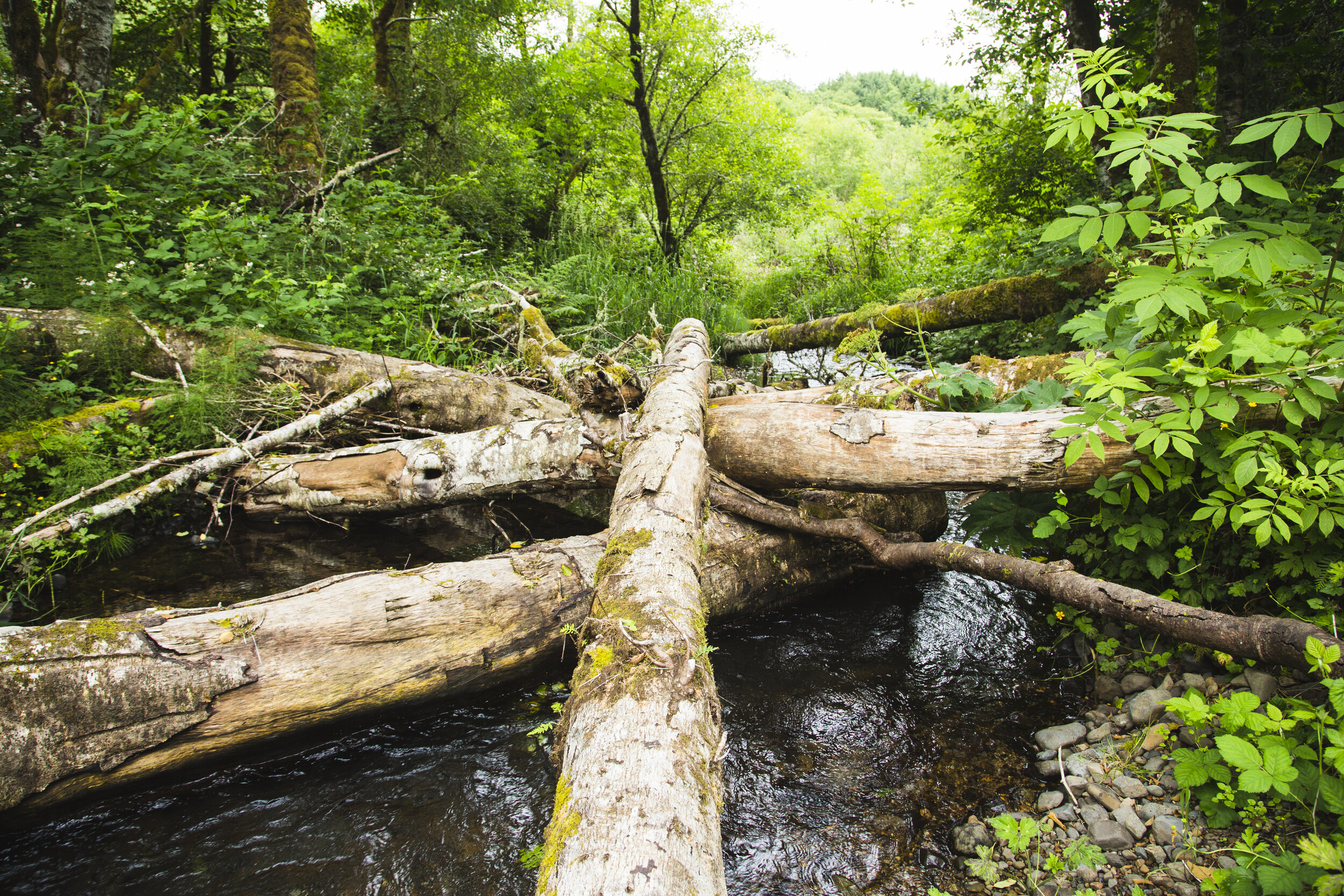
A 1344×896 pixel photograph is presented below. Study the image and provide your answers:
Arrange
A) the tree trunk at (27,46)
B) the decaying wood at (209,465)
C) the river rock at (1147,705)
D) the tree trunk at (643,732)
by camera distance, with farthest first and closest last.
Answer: the tree trunk at (27,46)
the decaying wood at (209,465)
the river rock at (1147,705)
the tree trunk at (643,732)

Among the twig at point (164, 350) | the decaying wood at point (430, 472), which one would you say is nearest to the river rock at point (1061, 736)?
the decaying wood at point (430, 472)

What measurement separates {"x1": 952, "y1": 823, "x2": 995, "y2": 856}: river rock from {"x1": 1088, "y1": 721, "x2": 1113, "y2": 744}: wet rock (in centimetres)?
63

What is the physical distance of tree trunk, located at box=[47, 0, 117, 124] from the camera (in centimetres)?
562

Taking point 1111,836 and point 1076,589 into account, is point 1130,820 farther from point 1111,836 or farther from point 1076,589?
point 1076,589

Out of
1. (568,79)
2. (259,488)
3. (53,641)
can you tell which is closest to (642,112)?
(568,79)

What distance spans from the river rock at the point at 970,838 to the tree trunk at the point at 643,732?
99 centimetres

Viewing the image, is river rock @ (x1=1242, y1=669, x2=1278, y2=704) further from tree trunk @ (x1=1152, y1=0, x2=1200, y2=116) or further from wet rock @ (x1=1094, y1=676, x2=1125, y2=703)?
tree trunk @ (x1=1152, y1=0, x2=1200, y2=116)

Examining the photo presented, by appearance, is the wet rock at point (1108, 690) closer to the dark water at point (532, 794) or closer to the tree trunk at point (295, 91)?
the dark water at point (532, 794)

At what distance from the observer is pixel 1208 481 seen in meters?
2.19

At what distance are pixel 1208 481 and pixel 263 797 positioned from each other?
3.71m

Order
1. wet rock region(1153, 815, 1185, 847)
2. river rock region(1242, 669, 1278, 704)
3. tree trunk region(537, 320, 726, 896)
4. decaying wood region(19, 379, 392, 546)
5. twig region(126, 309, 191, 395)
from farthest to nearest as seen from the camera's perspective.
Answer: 1. twig region(126, 309, 191, 395)
2. decaying wood region(19, 379, 392, 546)
3. river rock region(1242, 669, 1278, 704)
4. wet rock region(1153, 815, 1185, 847)
5. tree trunk region(537, 320, 726, 896)

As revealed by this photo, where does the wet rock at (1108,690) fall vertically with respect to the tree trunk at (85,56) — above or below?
below

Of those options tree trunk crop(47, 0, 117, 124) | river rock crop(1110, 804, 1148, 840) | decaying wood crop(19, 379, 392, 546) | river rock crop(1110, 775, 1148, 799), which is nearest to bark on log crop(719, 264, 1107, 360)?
river rock crop(1110, 775, 1148, 799)

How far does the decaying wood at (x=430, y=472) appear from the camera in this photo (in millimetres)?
3373
